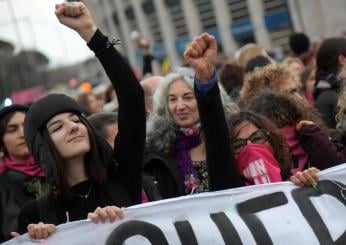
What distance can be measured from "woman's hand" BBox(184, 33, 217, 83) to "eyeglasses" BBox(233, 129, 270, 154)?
529 millimetres

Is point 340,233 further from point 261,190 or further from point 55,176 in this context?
point 55,176

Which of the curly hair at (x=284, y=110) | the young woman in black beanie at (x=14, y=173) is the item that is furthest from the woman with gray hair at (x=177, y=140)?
the young woman in black beanie at (x=14, y=173)

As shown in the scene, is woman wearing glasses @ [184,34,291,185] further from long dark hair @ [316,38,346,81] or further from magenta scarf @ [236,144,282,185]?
long dark hair @ [316,38,346,81]

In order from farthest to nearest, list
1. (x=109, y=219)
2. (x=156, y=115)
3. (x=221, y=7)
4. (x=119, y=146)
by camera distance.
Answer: (x=221, y=7) → (x=156, y=115) → (x=119, y=146) → (x=109, y=219)

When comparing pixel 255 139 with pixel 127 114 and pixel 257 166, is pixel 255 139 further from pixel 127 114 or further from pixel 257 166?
pixel 127 114

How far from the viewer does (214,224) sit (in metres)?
2.80

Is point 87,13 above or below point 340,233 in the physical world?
above

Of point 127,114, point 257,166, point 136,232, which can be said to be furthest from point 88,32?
point 257,166

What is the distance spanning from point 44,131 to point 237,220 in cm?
94

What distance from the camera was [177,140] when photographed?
11.5ft

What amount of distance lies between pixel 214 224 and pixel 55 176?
0.72m

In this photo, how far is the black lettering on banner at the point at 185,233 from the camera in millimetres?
2756

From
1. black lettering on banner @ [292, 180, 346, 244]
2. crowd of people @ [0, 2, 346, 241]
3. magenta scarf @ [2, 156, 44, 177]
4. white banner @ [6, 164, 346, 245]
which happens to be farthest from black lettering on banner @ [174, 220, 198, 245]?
magenta scarf @ [2, 156, 44, 177]

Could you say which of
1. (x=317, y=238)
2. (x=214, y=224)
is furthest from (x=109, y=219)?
(x=317, y=238)
